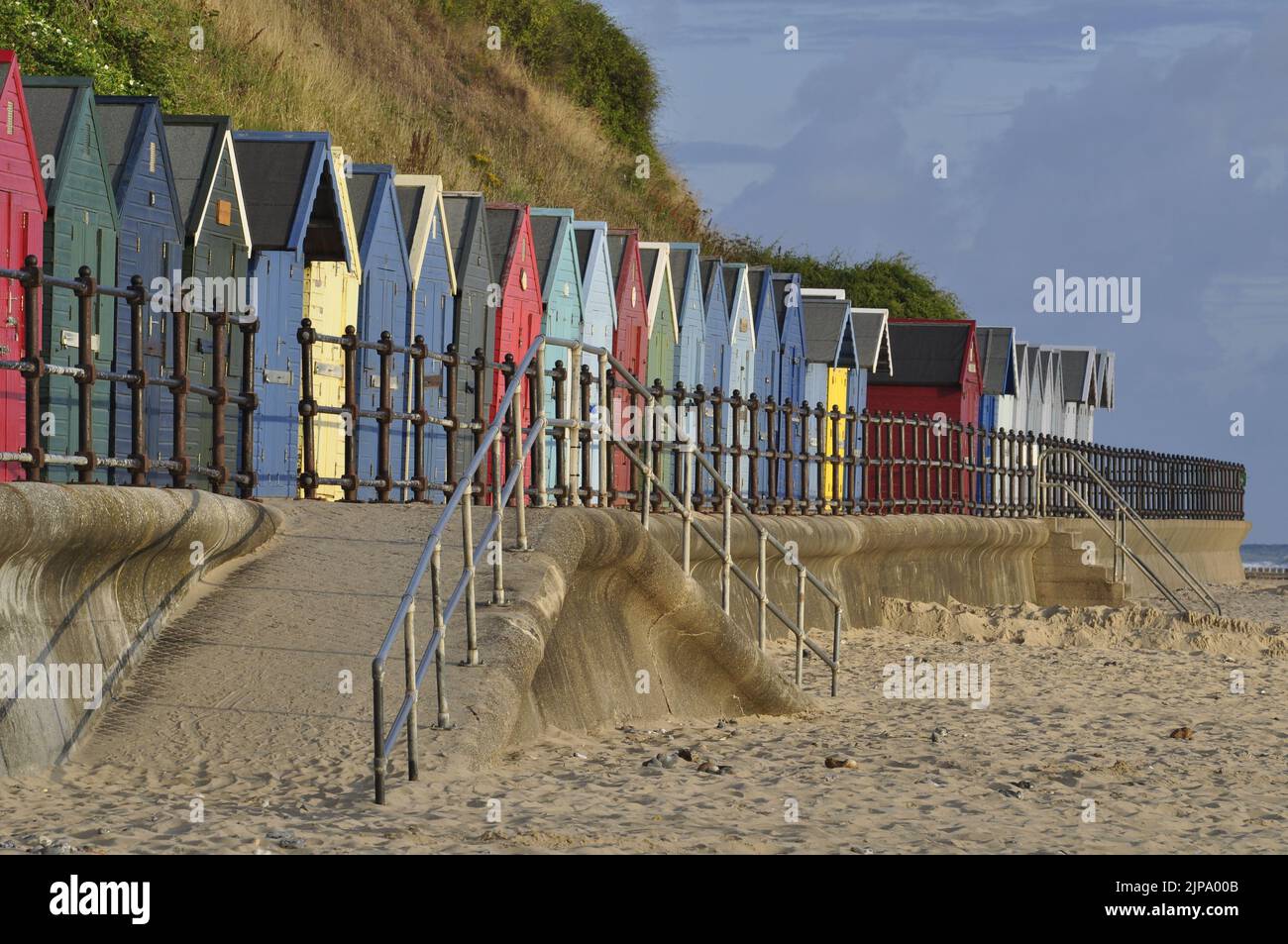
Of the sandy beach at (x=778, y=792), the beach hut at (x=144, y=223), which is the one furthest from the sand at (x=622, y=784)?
the beach hut at (x=144, y=223)

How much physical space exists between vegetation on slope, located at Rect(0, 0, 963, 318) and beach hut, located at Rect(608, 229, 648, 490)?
5.31m

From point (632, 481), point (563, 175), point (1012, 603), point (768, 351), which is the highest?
point (563, 175)

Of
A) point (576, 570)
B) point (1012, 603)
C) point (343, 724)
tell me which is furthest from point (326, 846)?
point (1012, 603)

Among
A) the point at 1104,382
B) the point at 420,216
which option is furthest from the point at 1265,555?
the point at 420,216

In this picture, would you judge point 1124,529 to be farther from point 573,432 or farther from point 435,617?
point 435,617

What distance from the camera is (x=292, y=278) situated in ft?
50.7

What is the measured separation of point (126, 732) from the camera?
332 inches

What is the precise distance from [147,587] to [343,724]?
136cm

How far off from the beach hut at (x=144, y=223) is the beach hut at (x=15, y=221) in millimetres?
897

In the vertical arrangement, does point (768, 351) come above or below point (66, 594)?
above

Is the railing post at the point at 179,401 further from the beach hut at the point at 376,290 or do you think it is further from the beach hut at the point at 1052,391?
the beach hut at the point at 1052,391

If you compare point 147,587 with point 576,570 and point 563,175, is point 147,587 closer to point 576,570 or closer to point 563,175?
point 576,570

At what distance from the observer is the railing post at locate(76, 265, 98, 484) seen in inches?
354

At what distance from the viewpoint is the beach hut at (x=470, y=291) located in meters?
18.1
